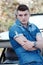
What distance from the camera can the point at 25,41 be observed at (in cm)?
315

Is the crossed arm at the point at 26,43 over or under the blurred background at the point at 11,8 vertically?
over

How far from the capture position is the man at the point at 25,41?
315 centimetres

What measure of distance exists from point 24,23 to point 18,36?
0.65ft

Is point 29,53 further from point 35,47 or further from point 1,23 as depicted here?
point 1,23

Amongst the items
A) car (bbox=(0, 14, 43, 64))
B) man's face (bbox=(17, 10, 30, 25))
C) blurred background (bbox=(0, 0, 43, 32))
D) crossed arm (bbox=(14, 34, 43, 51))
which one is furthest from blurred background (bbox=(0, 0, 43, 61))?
crossed arm (bbox=(14, 34, 43, 51))

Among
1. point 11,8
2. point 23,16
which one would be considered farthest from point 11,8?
point 23,16

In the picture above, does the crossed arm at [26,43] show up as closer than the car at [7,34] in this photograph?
Yes

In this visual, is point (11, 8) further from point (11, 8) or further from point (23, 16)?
point (23, 16)

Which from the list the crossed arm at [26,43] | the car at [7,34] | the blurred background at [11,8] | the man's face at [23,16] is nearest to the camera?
the crossed arm at [26,43]

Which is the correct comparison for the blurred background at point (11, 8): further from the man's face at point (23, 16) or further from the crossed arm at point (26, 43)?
the crossed arm at point (26, 43)

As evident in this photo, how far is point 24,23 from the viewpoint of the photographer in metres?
3.27

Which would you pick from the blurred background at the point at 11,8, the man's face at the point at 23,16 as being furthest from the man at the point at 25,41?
the blurred background at the point at 11,8

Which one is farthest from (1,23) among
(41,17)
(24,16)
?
(24,16)

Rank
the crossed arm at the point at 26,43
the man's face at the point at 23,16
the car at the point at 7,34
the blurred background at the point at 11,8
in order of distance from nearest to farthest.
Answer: the crossed arm at the point at 26,43
the man's face at the point at 23,16
the car at the point at 7,34
the blurred background at the point at 11,8
